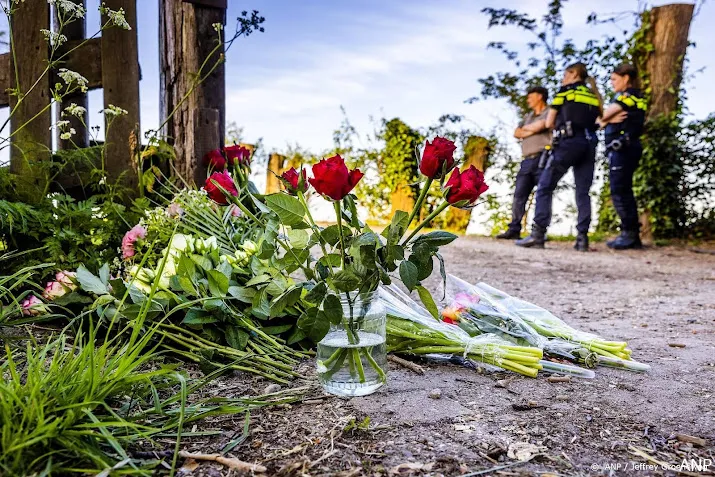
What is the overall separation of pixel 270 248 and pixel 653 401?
4.60 feet

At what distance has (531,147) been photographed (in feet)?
27.2

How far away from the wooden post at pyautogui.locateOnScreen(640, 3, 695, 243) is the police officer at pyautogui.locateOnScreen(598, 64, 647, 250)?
1109mm

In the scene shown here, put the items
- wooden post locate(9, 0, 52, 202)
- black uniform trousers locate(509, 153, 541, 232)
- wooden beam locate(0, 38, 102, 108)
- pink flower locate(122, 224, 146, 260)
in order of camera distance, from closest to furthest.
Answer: pink flower locate(122, 224, 146, 260), wooden post locate(9, 0, 52, 202), wooden beam locate(0, 38, 102, 108), black uniform trousers locate(509, 153, 541, 232)

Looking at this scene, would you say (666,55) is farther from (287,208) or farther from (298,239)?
(287,208)

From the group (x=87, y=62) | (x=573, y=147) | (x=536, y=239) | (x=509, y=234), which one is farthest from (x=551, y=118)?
(x=87, y=62)

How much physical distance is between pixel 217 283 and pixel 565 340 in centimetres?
150

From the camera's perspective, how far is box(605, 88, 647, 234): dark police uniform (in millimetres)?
7770

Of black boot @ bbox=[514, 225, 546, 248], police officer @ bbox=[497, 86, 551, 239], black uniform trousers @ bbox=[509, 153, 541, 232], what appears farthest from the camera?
black uniform trousers @ bbox=[509, 153, 541, 232]

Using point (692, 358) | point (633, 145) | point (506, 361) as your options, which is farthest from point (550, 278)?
point (633, 145)

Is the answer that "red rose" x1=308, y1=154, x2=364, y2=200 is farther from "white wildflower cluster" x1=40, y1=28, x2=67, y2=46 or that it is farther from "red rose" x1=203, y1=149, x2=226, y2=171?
"red rose" x1=203, y1=149, x2=226, y2=171

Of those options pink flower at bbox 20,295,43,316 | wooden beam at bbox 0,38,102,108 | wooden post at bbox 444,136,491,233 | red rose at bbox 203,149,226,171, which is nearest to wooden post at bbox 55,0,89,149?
wooden beam at bbox 0,38,102,108

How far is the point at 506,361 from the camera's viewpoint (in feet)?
7.13

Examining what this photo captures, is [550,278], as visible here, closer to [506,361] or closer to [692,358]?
[692,358]

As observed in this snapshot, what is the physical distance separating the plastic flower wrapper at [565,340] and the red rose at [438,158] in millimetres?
1133
